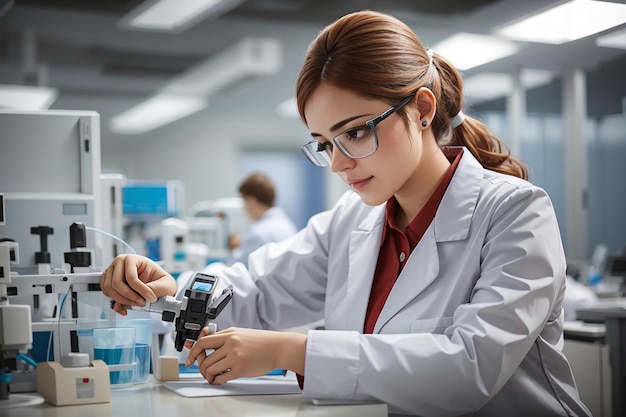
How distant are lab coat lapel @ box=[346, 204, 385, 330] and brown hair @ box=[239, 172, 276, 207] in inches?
158

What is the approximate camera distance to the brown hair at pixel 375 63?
1.33m

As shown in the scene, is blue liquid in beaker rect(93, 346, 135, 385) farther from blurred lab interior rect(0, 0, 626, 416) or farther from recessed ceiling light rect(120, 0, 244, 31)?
recessed ceiling light rect(120, 0, 244, 31)

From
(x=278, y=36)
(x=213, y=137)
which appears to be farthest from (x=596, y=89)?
(x=213, y=137)

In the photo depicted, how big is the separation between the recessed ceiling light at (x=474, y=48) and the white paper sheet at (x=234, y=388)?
414cm

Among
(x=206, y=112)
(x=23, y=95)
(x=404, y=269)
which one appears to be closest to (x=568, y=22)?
(x=404, y=269)

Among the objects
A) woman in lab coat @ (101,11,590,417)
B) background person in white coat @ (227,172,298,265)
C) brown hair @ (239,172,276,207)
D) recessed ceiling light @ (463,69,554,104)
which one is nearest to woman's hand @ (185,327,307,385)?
woman in lab coat @ (101,11,590,417)

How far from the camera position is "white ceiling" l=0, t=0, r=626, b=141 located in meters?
4.85

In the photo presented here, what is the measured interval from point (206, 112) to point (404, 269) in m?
8.90

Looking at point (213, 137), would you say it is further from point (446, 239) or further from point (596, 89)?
point (446, 239)

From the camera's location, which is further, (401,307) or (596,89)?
(596,89)

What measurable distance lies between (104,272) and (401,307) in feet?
2.12

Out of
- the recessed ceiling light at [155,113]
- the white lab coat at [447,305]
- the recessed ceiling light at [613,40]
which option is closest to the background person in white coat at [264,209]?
the recessed ceiling light at [613,40]

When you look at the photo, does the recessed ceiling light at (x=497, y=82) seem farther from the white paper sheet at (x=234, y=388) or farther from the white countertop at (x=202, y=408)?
the white countertop at (x=202, y=408)

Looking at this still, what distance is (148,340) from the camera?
4.93 feet
